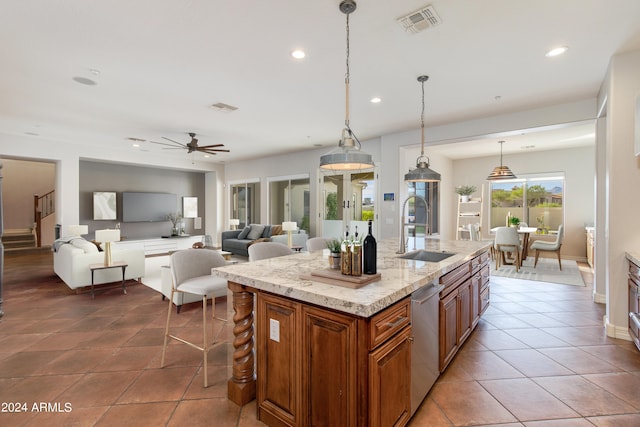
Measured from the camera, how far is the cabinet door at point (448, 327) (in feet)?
7.47

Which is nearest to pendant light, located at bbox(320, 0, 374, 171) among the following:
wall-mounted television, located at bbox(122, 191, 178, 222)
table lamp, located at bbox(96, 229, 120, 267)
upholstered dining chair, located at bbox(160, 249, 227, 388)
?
upholstered dining chair, located at bbox(160, 249, 227, 388)

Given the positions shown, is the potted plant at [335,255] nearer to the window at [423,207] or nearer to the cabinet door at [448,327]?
the cabinet door at [448,327]

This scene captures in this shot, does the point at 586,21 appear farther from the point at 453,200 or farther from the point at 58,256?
the point at 58,256

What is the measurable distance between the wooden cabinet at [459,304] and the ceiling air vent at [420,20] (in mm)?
2018

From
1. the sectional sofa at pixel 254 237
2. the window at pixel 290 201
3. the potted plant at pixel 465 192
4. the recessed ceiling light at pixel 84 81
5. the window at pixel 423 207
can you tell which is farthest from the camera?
the potted plant at pixel 465 192

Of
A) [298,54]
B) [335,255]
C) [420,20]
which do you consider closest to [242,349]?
[335,255]

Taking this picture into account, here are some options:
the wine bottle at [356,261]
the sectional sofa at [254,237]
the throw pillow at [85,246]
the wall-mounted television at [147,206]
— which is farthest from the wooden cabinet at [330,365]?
the wall-mounted television at [147,206]

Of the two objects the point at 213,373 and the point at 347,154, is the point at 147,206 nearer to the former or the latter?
the point at 213,373

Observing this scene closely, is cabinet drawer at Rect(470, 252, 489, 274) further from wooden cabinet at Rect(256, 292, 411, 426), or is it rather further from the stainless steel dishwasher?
wooden cabinet at Rect(256, 292, 411, 426)

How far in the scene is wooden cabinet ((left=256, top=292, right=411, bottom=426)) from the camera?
1.49 m

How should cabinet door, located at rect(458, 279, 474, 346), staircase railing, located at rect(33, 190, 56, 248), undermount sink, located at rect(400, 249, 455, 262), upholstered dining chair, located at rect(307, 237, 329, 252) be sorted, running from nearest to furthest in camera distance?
cabinet door, located at rect(458, 279, 474, 346)
undermount sink, located at rect(400, 249, 455, 262)
upholstered dining chair, located at rect(307, 237, 329, 252)
staircase railing, located at rect(33, 190, 56, 248)

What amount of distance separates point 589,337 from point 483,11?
3318 millimetres

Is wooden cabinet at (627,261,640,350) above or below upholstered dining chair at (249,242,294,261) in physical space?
below

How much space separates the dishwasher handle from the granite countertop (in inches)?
2.5
